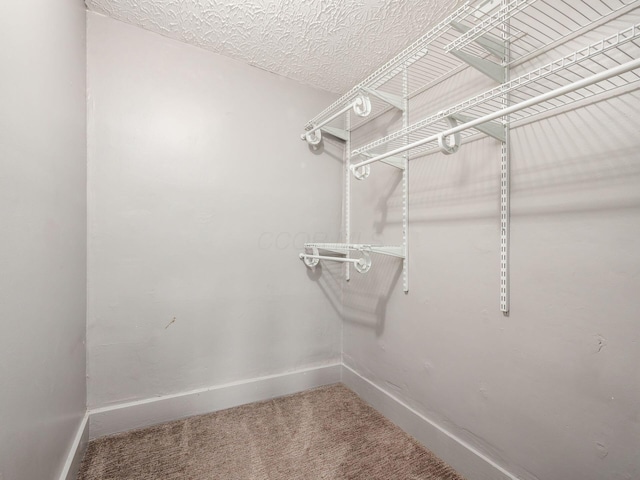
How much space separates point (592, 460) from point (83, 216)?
214 centimetres

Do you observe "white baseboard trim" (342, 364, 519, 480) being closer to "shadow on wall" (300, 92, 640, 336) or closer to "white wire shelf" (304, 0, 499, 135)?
"shadow on wall" (300, 92, 640, 336)

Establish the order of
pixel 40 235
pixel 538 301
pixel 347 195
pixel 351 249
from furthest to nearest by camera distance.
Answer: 1. pixel 347 195
2. pixel 351 249
3. pixel 538 301
4. pixel 40 235

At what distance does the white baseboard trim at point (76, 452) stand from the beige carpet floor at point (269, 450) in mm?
49

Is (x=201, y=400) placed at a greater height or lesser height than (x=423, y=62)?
lesser

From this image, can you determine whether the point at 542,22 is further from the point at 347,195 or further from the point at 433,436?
the point at 433,436

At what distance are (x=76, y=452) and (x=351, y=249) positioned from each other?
147cm

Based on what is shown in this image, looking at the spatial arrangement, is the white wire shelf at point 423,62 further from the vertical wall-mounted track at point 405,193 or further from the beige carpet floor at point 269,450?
the beige carpet floor at point 269,450

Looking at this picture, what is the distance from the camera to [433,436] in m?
1.37

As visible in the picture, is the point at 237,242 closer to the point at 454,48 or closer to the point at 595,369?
the point at 454,48

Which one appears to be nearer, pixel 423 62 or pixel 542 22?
pixel 542 22

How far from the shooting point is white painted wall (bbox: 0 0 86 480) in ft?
2.38

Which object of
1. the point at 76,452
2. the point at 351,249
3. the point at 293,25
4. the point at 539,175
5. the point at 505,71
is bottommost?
the point at 76,452

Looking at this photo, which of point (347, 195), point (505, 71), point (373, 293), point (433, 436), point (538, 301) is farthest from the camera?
point (347, 195)

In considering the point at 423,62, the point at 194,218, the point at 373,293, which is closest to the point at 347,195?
the point at 373,293
